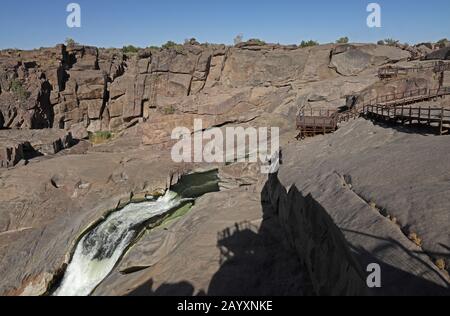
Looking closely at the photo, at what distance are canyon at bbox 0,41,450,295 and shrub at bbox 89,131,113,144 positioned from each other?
514mm

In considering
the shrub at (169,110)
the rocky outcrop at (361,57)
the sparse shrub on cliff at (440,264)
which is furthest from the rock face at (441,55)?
the sparse shrub on cliff at (440,264)

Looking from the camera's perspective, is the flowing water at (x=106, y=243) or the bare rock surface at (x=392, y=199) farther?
the flowing water at (x=106, y=243)

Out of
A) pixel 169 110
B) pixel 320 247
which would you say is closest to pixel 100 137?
pixel 169 110

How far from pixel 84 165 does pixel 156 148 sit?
359 inches

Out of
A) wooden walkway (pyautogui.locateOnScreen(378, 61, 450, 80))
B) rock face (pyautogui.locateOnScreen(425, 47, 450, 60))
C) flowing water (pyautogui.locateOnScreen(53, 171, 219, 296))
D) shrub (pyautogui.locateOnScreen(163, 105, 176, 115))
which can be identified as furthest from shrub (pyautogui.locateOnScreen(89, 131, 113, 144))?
rock face (pyautogui.locateOnScreen(425, 47, 450, 60))

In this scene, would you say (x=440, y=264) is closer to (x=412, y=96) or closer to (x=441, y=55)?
(x=412, y=96)

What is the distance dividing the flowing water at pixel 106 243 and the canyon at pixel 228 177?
2.36 feet

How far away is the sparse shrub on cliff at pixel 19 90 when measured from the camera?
46.6 meters

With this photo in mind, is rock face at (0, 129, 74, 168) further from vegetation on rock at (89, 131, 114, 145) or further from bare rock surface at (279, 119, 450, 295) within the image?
bare rock surface at (279, 119, 450, 295)

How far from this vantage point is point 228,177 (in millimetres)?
29062

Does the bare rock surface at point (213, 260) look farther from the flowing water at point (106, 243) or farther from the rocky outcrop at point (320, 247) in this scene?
the flowing water at point (106, 243)

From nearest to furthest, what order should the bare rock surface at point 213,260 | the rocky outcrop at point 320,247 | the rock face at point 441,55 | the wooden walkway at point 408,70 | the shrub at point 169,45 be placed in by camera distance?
the rocky outcrop at point 320,247 → the bare rock surface at point 213,260 → the wooden walkway at point 408,70 → the rock face at point 441,55 → the shrub at point 169,45

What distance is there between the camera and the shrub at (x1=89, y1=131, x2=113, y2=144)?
48.9 meters
